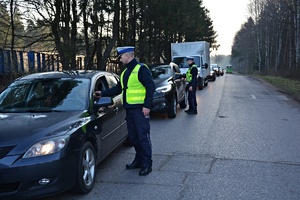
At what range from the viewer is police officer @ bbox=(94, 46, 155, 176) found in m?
4.63

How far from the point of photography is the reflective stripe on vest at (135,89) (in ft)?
15.3

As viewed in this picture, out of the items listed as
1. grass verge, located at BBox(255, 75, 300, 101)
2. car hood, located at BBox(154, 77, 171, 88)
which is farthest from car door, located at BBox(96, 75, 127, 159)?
grass verge, located at BBox(255, 75, 300, 101)

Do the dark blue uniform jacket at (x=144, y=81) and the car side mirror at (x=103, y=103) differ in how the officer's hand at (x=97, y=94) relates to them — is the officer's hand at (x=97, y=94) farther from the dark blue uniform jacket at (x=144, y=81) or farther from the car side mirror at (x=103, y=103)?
Answer: the dark blue uniform jacket at (x=144, y=81)

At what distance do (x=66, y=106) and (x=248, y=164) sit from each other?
306 cm

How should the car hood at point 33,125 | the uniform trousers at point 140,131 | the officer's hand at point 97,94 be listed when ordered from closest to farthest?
the car hood at point 33,125 → the uniform trousers at point 140,131 → the officer's hand at point 97,94

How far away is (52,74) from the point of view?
535 cm

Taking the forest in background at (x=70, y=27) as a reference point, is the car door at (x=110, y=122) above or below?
below

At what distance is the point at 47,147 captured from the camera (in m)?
3.51

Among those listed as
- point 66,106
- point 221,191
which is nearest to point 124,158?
point 66,106

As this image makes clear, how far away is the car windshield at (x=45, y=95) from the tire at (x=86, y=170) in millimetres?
678

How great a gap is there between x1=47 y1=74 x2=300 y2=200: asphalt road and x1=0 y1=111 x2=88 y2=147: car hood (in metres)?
0.92

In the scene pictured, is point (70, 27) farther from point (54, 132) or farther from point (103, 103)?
point (54, 132)

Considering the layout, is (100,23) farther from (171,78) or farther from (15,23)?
(171,78)

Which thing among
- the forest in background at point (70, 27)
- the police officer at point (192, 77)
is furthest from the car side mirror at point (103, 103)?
the forest in background at point (70, 27)
